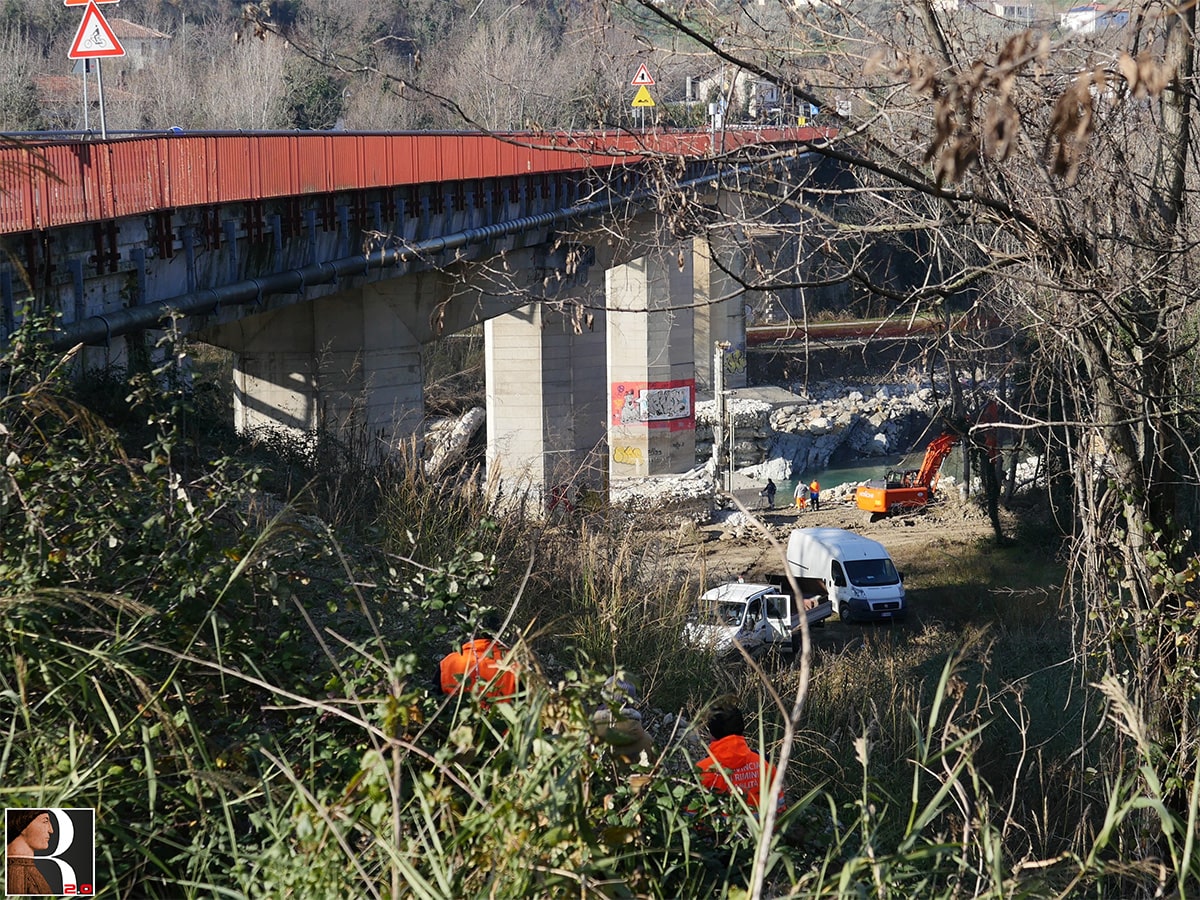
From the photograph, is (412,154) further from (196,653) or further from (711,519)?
(711,519)

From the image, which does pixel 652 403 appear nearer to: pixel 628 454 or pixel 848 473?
pixel 628 454

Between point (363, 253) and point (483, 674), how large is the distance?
1459 cm

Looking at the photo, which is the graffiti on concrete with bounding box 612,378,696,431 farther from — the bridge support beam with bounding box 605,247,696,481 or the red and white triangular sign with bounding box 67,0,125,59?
the red and white triangular sign with bounding box 67,0,125,59

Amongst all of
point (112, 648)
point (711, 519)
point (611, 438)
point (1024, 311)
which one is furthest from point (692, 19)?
point (611, 438)

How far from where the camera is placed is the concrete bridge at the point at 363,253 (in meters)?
8.26

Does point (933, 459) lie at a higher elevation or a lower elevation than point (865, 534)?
higher

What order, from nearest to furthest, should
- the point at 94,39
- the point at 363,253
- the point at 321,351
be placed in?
the point at 94,39, the point at 363,253, the point at 321,351

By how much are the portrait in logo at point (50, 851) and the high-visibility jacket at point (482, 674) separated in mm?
1176

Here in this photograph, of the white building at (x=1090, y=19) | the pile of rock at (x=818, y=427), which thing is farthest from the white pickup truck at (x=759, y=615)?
the pile of rock at (x=818, y=427)

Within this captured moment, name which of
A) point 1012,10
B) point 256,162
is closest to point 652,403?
point 256,162

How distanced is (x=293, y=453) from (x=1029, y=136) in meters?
10.3

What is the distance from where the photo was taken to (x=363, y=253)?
18500 mm

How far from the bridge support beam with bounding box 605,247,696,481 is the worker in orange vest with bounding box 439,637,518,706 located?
34672 mm

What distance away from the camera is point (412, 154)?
1919 cm
